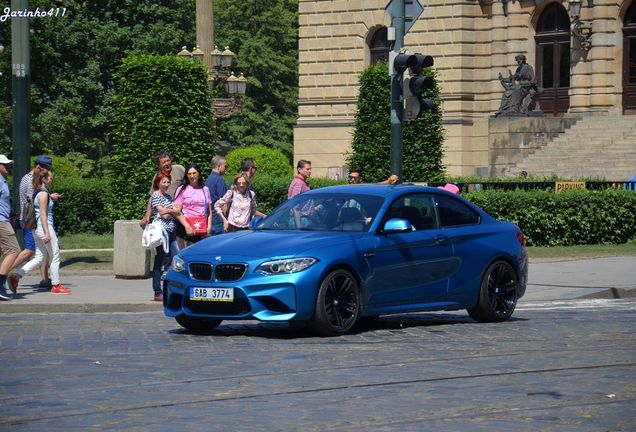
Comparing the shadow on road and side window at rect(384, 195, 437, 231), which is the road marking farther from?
side window at rect(384, 195, 437, 231)

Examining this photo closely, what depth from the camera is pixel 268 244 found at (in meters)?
15.1

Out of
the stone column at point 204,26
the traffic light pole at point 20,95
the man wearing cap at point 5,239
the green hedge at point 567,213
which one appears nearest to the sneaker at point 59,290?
the man wearing cap at point 5,239

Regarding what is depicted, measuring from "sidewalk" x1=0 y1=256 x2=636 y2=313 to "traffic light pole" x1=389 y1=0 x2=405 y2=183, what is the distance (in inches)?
102

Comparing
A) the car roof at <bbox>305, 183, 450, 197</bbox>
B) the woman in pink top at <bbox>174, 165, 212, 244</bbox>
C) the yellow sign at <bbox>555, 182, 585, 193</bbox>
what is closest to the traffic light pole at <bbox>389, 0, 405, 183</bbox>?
the woman in pink top at <bbox>174, 165, 212, 244</bbox>

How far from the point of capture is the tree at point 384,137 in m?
34.8

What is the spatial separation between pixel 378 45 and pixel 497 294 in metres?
41.4

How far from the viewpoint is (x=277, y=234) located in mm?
15688

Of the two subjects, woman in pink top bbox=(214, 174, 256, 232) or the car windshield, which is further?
woman in pink top bbox=(214, 174, 256, 232)

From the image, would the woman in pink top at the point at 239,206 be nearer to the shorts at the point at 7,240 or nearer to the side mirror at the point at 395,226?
the shorts at the point at 7,240

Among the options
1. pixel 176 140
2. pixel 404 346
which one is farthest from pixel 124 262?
pixel 404 346

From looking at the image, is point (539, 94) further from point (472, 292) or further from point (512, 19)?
point (472, 292)

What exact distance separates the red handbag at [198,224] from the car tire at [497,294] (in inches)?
167

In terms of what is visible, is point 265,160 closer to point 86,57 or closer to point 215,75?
point 215,75

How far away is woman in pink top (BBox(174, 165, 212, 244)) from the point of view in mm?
19875
